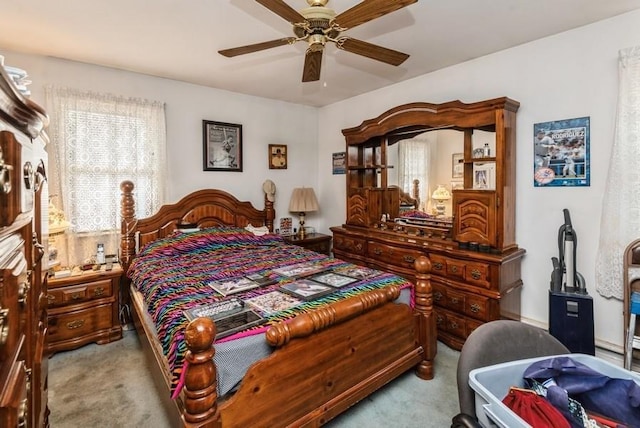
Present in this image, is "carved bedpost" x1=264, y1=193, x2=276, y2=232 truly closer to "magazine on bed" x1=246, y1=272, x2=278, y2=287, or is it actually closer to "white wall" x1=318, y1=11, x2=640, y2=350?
"magazine on bed" x1=246, y1=272, x2=278, y2=287

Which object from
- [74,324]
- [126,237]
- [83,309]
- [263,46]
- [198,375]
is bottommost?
[74,324]

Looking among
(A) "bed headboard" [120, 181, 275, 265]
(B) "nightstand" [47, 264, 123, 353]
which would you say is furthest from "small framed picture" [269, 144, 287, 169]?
(B) "nightstand" [47, 264, 123, 353]

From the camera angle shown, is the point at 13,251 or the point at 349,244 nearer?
the point at 13,251

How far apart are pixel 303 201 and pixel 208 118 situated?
156 cm

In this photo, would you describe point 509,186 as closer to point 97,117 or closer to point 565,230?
point 565,230

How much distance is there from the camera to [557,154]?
2.60m

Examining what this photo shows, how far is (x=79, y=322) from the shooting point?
280 centimetres

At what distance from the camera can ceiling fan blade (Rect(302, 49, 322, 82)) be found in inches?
77.5

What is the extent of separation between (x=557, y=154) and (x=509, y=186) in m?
0.42

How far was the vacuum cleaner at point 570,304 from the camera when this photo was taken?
2.25 meters

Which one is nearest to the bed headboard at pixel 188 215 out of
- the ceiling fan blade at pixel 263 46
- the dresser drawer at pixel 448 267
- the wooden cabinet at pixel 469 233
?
the wooden cabinet at pixel 469 233

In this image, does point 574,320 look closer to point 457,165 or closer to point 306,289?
point 457,165

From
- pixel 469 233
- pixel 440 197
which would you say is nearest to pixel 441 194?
pixel 440 197

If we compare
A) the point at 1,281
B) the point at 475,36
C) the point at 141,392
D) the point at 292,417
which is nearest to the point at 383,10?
the point at 475,36
